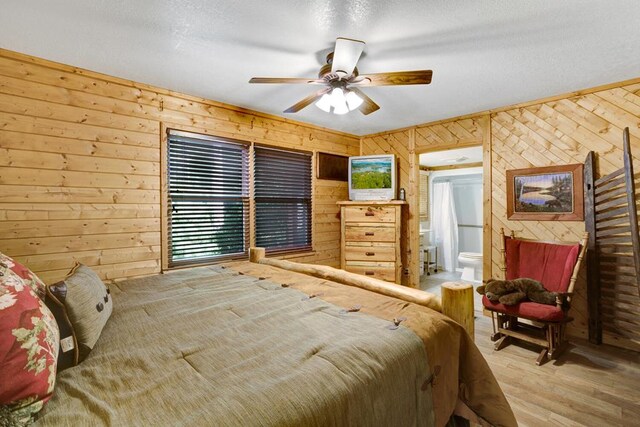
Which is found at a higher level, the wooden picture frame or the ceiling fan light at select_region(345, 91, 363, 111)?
the ceiling fan light at select_region(345, 91, 363, 111)

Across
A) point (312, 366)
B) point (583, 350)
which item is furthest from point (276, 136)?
point (583, 350)

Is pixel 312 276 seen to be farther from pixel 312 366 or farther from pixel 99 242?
pixel 99 242

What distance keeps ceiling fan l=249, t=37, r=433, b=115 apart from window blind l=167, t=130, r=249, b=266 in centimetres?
127

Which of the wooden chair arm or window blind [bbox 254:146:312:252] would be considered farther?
window blind [bbox 254:146:312:252]

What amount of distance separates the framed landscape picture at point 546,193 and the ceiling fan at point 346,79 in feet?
6.72

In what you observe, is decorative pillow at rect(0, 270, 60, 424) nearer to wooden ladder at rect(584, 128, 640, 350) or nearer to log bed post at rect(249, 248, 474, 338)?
log bed post at rect(249, 248, 474, 338)

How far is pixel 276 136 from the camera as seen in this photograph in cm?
396

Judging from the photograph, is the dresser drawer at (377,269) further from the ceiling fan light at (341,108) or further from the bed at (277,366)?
the bed at (277,366)

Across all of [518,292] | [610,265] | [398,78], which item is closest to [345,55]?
[398,78]

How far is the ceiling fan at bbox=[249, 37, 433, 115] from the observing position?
1.92 m

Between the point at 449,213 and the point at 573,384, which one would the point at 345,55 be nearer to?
the point at 573,384

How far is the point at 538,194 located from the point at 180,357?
3.73m

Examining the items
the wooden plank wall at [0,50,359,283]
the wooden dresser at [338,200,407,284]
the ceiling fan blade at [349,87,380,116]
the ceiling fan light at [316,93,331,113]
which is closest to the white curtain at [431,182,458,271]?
the wooden dresser at [338,200,407,284]

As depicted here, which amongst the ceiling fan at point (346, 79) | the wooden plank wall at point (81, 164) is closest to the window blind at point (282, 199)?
the wooden plank wall at point (81, 164)
